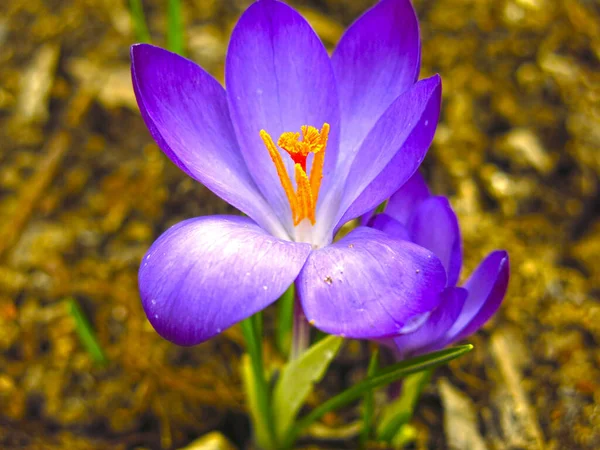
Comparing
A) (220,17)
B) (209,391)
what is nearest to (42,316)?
(209,391)

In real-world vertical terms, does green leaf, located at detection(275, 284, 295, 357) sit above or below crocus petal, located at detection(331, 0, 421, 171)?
below

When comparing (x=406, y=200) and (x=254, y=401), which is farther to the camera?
(x=254, y=401)

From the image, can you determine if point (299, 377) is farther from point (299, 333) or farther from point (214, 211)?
point (214, 211)

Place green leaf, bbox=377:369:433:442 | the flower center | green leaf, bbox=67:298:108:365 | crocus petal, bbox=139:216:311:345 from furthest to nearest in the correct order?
green leaf, bbox=67:298:108:365 < green leaf, bbox=377:369:433:442 < the flower center < crocus petal, bbox=139:216:311:345

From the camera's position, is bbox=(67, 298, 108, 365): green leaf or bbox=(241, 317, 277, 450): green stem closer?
bbox=(241, 317, 277, 450): green stem

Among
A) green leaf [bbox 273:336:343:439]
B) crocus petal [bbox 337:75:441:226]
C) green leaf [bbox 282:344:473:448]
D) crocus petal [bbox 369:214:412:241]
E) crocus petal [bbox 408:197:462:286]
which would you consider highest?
crocus petal [bbox 337:75:441:226]

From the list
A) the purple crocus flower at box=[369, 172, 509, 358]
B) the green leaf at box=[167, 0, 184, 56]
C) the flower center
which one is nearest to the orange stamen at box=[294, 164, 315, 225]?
the flower center

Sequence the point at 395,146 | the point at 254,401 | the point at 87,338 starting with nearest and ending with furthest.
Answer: the point at 395,146 → the point at 254,401 → the point at 87,338

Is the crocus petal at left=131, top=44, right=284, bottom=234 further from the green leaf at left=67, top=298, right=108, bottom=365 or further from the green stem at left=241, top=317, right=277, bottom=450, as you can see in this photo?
the green leaf at left=67, top=298, right=108, bottom=365

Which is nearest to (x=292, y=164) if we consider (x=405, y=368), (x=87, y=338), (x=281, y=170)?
(x=281, y=170)
